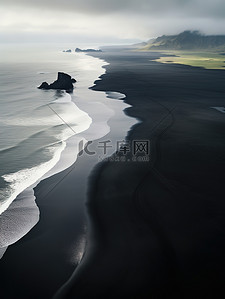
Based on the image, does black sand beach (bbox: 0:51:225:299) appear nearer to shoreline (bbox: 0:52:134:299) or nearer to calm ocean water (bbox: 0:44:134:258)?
shoreline (bbox: 0:52:134:299)

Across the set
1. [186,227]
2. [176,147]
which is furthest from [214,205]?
[176,147]

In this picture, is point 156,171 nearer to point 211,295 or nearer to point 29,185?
point 29,185

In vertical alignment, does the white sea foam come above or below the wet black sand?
below

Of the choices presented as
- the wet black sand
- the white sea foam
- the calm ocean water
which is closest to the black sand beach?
the wet black sand

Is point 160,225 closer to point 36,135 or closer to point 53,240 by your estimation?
point 53,240

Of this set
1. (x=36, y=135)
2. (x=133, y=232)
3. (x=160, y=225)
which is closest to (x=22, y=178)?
(x=133, y=232)

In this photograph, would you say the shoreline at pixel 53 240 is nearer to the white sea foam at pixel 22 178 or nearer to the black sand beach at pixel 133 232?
the black sand beach at pixel 133 232

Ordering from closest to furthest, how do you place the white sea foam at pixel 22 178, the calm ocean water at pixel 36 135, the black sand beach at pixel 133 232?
the black sand beach at pixel 133 232
the calm ocean water at pixel 36 135
the white sea foam at pixel 22 178

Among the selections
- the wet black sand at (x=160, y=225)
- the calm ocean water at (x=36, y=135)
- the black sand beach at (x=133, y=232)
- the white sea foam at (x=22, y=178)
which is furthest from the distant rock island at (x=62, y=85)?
the black sand beach at (x=133, y=232)
